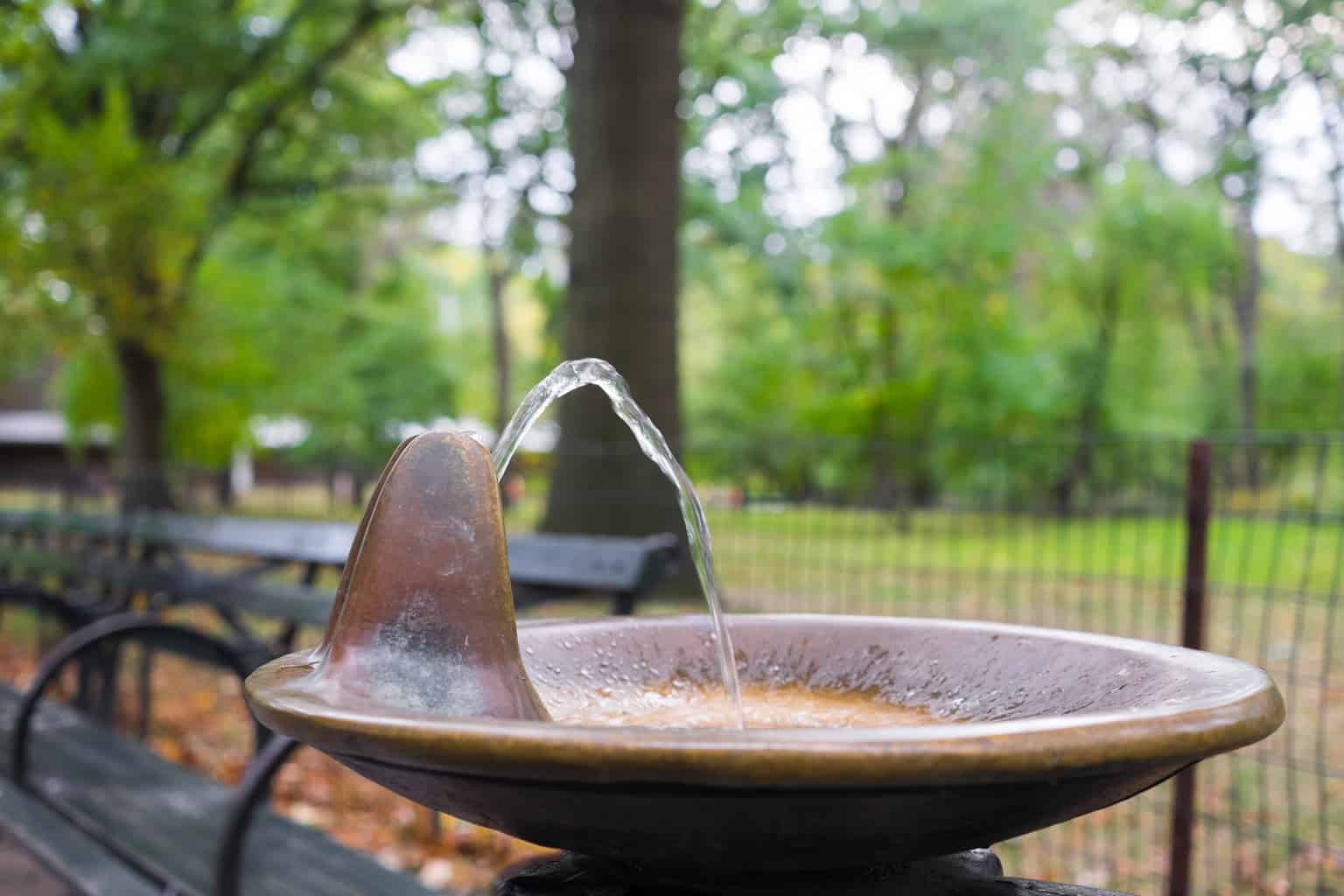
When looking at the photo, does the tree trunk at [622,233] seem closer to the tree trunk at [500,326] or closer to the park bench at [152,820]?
the park bench at [152,820]

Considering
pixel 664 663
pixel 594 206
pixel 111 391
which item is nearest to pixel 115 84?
pixel 594 206

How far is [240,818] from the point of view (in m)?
2.78

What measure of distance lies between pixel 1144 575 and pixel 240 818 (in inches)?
185

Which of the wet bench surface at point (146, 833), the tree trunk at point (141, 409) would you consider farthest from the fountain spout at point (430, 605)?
the tree trunk at point (141, 409)

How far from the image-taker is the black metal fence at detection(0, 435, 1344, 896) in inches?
161

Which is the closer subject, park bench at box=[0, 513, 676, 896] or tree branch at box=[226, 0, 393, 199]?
park bench at box=[0, 513, 676, 896]

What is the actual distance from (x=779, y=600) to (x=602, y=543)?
9.96 feet

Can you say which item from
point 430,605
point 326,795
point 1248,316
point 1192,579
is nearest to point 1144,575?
point 1192,579

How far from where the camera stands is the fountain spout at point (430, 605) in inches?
55.4

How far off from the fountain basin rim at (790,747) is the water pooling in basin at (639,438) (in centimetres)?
76

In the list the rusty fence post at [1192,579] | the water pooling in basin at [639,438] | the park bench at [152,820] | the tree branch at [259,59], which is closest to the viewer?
the water pooling in basin at [639,438]

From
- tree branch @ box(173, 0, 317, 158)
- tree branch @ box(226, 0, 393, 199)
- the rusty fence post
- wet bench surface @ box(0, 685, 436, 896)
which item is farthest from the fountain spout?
tree branch @ box(226, 0, 393, 199)

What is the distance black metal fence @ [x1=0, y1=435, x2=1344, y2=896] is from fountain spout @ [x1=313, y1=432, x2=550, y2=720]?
2574 millimetres

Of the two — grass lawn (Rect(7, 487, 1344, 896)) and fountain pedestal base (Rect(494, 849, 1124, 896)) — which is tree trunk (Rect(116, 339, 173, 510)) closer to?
grass lawn (Rect(7, 487, 1344, 896))
